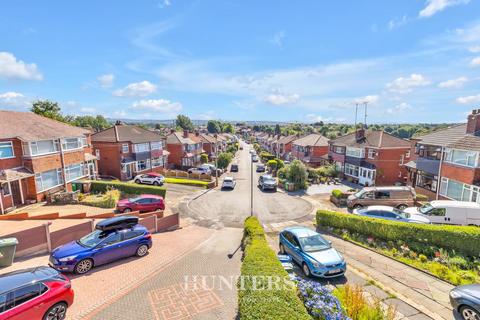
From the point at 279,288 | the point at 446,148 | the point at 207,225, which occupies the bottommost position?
the point at 207,225

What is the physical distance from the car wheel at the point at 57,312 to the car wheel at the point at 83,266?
3.15 meters

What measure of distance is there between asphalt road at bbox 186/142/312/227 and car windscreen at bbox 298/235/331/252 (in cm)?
935

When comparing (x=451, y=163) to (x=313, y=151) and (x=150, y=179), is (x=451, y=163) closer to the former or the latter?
(x=313, y=151)

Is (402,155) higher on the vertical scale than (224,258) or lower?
higher

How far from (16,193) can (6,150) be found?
3807mm

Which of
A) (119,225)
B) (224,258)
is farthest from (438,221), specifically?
(119,225)

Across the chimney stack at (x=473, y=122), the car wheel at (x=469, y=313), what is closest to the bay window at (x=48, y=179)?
the car wheel at (x=469, y=313)

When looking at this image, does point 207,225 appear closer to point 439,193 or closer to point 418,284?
point 418,284

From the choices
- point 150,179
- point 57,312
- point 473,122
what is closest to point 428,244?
point 473,122

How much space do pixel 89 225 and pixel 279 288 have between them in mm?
12139

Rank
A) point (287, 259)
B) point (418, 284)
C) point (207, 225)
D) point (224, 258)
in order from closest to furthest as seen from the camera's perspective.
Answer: point (418, 284) < point (287, 259) < point (224, 258) < point (207, 225)

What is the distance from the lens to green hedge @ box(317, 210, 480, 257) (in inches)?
547

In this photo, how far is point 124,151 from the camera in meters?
36.2

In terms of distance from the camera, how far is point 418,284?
35.4ft
